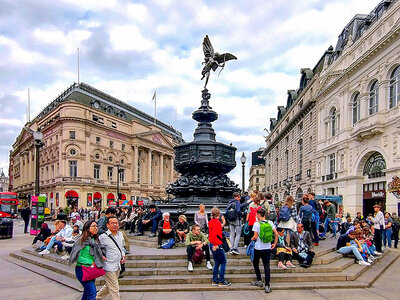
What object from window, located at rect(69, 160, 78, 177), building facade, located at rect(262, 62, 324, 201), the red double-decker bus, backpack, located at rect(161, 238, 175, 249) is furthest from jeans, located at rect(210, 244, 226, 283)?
window, located at rect(69, 160, 78, 177)

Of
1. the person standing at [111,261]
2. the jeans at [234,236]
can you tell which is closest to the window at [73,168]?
the jeans at [234,236]

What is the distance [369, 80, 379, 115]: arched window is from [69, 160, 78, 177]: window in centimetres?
4435

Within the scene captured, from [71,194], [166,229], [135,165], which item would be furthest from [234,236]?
[135,165]

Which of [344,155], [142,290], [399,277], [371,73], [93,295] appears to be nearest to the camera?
[93,295]

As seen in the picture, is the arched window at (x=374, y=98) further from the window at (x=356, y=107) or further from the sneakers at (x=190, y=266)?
the sneakers at (x=190, y=266)

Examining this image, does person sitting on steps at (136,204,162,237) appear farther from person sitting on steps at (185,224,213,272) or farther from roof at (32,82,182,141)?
roof at (32,82,182,141)

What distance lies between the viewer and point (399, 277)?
27.6 feet

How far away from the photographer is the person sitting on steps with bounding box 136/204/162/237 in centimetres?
1026

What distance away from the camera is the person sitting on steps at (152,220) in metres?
10.3

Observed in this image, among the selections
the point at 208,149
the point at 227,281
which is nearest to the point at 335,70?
the point at 208,149

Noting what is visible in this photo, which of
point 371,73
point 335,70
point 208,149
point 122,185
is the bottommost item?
point 122,185

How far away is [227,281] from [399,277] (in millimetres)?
4879

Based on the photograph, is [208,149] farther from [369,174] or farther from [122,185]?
[122,185]

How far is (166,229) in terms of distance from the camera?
9117 mm
